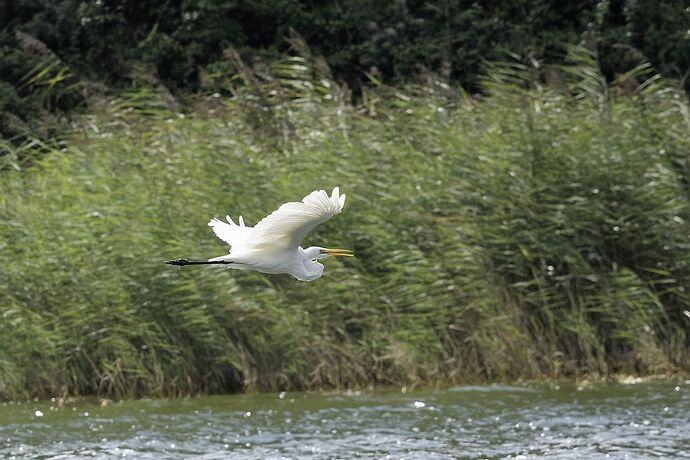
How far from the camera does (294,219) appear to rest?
638 cm

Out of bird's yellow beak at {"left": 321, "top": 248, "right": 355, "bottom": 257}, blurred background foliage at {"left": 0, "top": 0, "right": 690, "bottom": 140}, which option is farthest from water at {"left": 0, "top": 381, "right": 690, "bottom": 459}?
blurred background foliage at {"left": 0, "top": 0, "right": 690, "bottom": 140}

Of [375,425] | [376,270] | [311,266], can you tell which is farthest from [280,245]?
[376,270]

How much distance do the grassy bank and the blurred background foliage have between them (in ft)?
21.1

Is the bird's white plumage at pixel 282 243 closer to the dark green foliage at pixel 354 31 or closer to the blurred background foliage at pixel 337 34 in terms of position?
the blurred background foliage at pixel 337 34

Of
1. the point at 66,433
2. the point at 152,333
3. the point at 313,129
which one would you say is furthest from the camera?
the point at 313,129

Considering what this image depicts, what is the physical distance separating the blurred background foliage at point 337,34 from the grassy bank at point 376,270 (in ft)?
21.1

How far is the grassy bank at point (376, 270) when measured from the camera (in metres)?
10.0

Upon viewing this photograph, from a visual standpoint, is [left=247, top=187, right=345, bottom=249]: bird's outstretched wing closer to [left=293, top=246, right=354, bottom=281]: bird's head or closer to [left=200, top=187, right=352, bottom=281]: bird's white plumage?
[left=200, top=187, right=352, bottom=281]: bird's white plumage

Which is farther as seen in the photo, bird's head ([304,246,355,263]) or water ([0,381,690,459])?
water ([0,381,690,459])

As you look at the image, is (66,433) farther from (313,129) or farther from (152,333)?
(313,129)

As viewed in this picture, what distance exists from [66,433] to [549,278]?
3507 millimetres

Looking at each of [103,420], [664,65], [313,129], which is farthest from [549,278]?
[664,65]

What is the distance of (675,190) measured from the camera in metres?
10.5

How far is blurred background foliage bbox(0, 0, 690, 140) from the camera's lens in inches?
687
